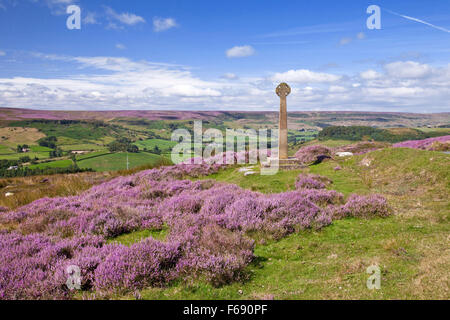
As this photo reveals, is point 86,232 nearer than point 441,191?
Yes

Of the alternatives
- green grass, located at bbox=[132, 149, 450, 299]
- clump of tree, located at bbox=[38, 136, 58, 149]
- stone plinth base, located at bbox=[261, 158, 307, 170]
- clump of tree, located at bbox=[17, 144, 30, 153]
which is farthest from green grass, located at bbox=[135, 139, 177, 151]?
green grass, located at bbox=[132, 149, 450, 299]

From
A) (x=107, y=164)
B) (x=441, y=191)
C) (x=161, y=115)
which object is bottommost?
(x=107, y=164)

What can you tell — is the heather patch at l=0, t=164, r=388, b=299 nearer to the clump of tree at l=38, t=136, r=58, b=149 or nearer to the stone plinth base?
the stone plinth base

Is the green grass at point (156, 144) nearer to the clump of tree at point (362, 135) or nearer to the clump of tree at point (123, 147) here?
the clump of tree at point (123, 147)

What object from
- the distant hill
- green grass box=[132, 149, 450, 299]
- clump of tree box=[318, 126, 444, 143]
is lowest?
green grass box=[132, 149, 450, 299]

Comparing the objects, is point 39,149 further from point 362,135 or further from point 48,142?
point 362,135

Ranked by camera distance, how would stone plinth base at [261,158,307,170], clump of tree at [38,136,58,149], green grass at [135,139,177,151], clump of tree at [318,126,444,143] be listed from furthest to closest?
clump of tree at [38,136,58,149] < green grass at [135,139,177,151] < clump of tree at [318,126,444,143] < stone plinth base at [261,158,307,170]

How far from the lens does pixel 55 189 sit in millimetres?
16344

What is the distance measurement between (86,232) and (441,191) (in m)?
13.0

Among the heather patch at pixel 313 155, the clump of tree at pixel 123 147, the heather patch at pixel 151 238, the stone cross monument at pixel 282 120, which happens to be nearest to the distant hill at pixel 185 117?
the clump of tree at pixel 123 147

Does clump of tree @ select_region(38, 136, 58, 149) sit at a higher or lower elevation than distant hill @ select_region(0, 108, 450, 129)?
lower

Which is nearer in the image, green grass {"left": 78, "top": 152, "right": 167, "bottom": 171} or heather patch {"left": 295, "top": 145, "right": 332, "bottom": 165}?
heather patch {"left": 295, "top": 145, "right": 332, "bottom": 165}
